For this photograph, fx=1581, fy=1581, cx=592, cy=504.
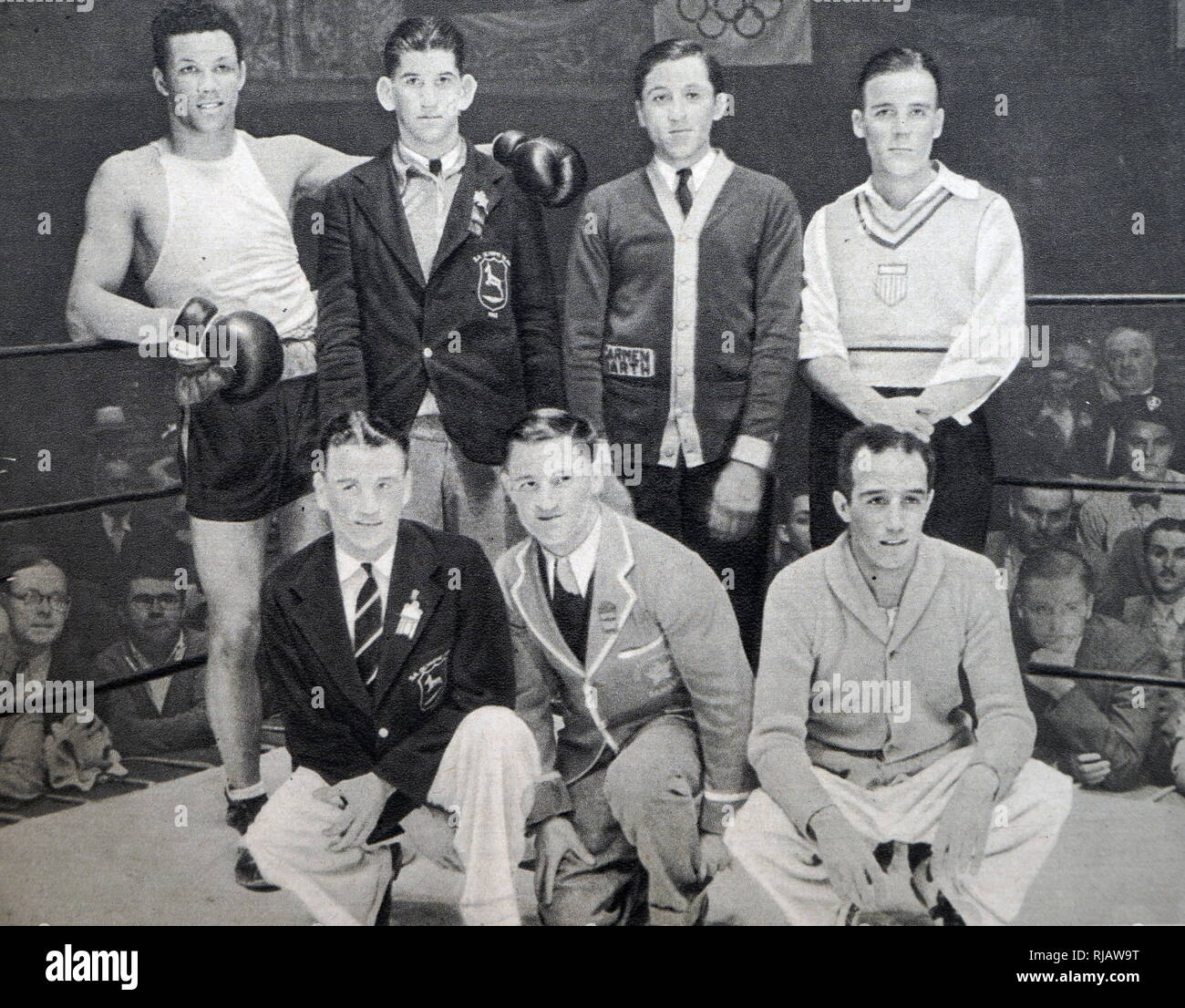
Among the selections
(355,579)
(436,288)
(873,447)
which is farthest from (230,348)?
(873,447)

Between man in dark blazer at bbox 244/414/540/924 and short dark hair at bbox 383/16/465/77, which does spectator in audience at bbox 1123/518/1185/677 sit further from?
short dark hair at bbox 383/16/465/77

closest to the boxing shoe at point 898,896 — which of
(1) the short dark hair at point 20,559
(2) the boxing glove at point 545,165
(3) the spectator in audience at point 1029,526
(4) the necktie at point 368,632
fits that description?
(3) the spectator in audience at point 1029,526

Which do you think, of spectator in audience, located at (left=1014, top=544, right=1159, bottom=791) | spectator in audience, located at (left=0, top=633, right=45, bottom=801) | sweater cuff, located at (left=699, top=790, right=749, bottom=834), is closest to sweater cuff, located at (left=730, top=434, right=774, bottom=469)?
spectator in audience, located at (left=1014, top=544, right=1159, bottom=791)

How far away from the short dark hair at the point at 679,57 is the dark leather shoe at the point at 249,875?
2087 mm

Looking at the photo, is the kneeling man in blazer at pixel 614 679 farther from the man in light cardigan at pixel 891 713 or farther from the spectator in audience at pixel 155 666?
the spectator in audience at pixel 155 666

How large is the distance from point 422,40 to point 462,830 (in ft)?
6.26

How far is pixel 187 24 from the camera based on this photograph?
12.6 ft

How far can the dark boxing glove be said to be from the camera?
12.5ft

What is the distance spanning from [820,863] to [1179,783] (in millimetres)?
932

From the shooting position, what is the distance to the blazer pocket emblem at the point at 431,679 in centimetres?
379

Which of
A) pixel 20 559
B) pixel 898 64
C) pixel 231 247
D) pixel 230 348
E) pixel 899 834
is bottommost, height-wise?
pixel 899 834

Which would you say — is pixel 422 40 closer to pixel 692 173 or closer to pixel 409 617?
pixel 692 173

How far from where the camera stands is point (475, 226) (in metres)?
3.80

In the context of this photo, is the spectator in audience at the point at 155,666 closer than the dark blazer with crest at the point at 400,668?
No
